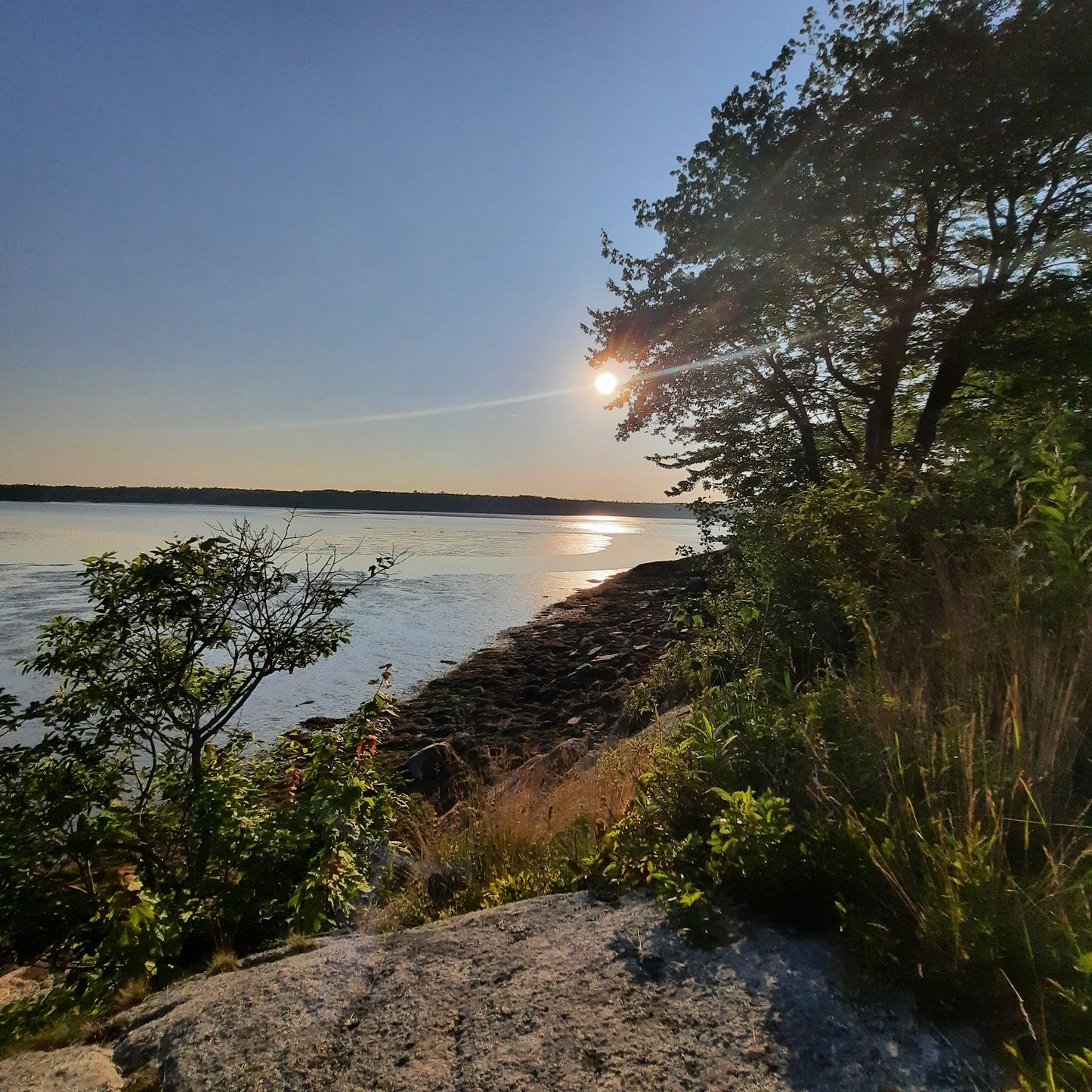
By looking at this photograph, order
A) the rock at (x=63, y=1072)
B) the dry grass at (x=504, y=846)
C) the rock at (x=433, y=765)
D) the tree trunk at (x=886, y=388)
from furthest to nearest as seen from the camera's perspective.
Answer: the tree trunk at (x=886, y=388) < the rock at (x=433, y=765) < the dry grass at (x=504, y=846) < the rock at (x=63, y=1072)

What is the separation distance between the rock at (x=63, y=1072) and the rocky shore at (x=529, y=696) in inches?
203

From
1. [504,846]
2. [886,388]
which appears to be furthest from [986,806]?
[886,388]

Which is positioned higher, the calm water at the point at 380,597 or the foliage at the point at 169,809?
the foliage at the point at 169,809

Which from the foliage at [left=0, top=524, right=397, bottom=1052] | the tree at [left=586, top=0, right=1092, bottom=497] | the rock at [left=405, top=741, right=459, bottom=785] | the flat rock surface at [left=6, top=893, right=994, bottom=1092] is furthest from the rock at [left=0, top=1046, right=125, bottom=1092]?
the tree at [left=586, top=0, right=1092, bottom=497]

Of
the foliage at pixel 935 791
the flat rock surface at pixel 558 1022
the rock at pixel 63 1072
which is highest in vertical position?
the foliage at pixel 935 791

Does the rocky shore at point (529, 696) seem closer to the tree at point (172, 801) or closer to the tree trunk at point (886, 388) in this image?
the tree at point (172, 801)

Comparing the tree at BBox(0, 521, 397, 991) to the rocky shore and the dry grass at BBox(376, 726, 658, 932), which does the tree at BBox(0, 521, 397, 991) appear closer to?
the dry grass at BBox(376, 726, 658, 932)

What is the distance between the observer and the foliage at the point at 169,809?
348 cm

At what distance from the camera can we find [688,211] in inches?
524

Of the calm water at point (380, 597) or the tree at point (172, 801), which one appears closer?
the tree at point (172, 801)

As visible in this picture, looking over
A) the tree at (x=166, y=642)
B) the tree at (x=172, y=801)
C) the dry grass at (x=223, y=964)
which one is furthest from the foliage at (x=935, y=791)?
the tree at (x=166, y=642)

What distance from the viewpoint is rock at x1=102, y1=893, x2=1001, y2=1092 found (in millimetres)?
→ 1833

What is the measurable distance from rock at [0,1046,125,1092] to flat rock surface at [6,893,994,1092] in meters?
0.04

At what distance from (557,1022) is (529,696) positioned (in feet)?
33.7
